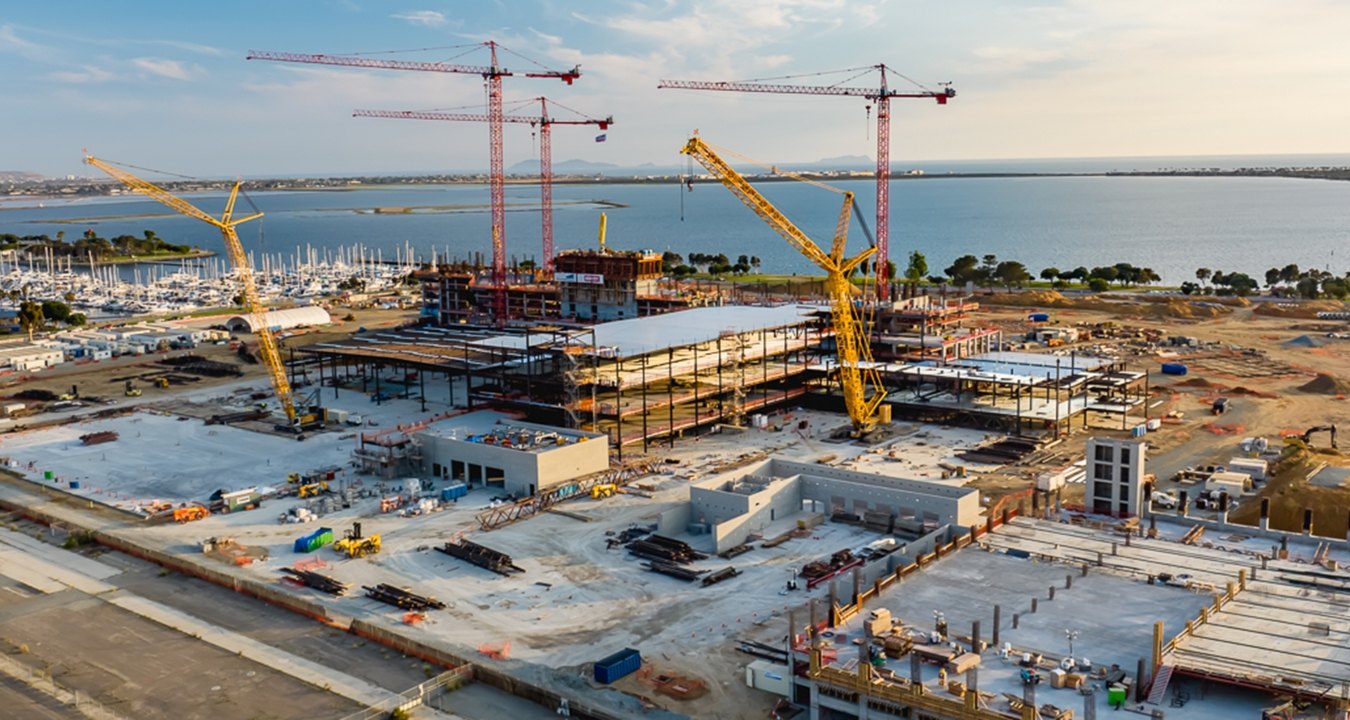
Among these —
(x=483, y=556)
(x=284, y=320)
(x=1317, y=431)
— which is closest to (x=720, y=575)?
(x=483, y=556)

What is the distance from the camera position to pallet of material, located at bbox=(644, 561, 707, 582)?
35938mm

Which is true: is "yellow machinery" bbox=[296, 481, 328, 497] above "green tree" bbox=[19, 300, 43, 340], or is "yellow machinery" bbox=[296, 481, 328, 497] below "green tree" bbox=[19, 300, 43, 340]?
below

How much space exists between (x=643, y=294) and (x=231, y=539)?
4526 cm

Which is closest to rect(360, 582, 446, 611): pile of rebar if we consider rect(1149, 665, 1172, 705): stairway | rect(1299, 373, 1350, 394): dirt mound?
→ rect(1149, 665, 1172, 705): stairway

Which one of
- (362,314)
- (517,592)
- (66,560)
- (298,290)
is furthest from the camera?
(298,290)

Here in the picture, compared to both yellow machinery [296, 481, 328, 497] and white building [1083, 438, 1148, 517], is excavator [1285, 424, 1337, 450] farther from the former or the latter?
yellow machinery [296, 481, 328, 497]

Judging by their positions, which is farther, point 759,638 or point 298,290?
point 298,290

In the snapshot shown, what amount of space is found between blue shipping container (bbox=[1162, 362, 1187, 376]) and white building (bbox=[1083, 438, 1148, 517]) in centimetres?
3853

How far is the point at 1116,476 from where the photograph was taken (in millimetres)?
36594

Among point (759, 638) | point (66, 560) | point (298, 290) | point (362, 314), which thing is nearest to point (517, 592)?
point (759, 638)

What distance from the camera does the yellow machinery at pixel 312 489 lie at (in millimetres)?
47156

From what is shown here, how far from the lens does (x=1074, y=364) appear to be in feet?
206

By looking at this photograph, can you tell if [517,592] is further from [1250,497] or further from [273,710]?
[1250,497]

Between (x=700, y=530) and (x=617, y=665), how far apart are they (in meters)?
12.8
